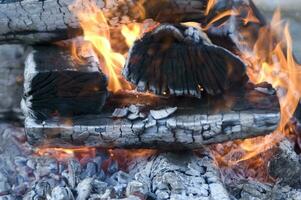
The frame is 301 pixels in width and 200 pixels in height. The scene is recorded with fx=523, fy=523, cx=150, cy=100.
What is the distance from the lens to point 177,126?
186cm

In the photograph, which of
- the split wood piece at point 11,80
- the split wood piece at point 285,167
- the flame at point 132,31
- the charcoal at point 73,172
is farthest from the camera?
the split wood piece at point 11,80

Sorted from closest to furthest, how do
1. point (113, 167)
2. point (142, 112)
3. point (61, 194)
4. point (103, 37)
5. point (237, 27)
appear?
point (61, 194)
point (142, 112)
point (113, 167)
point (103, 37)
point (237, 27)

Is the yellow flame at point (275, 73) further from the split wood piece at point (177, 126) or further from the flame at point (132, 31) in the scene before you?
the flame at point (132, 31)

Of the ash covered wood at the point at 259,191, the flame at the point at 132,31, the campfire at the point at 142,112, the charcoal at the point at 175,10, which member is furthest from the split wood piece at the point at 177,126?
the flame at the point at 132,31

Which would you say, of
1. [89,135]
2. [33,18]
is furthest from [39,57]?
[89,135]

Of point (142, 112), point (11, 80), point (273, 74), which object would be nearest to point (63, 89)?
point (142, 112)

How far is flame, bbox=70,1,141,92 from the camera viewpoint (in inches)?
79.8

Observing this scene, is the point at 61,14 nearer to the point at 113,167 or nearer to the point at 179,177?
the point at 113,167

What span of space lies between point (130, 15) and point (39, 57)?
39cm

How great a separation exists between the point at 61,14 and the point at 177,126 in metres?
0.65

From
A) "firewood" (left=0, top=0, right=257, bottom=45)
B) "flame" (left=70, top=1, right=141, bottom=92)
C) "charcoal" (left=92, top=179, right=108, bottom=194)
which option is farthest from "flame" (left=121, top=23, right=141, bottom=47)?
"charcoal" (left=92, top=179, right=108, bottom=194)

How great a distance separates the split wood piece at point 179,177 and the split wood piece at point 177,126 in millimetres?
61

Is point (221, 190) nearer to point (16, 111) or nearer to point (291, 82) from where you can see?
point (291, 82)

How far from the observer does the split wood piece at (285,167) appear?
210cm
